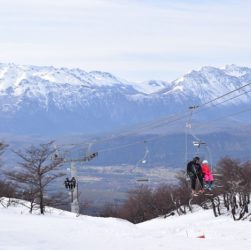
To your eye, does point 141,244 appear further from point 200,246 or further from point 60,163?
point 60,163

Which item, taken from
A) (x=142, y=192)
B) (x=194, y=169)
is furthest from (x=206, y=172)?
(x=142, y=192)

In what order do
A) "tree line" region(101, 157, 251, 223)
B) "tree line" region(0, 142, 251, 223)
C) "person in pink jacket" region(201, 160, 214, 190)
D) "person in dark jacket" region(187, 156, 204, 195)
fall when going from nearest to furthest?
1. "person in dark jacket" region(187, 156, 204, 195)
2. "person in pink jacket" region(201, 160, 214, 190)
3. "tree line" region(0, 142, 251, 223)
4. "tree line" region(101, 157, 251, 223)

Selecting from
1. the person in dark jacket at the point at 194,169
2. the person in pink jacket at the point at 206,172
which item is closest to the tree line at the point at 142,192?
Result: the person in pink jacket at the point at 206,172

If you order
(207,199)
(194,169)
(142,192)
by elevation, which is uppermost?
(194,169)

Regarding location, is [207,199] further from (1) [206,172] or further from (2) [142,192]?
(1) [206,172]

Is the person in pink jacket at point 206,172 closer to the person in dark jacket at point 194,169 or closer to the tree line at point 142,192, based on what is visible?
the person in dark jacket at point 194,169

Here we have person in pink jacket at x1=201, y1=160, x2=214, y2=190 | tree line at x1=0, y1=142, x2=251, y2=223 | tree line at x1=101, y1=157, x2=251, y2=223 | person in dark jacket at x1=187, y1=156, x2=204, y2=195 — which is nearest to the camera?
person in dark jacket at x1=187, y1=156, x2=204, y2=195

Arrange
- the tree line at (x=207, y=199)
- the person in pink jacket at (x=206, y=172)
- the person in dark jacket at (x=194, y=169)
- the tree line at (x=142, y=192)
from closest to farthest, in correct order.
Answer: the person in dark jacket at (x=194, y=169), the person in pink jacket at (x=206, y=172), the tree line at (x=142, y=192), the tree line at (x=207, y=199)

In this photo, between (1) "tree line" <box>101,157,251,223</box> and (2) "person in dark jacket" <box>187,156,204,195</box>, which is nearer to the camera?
(2) "person in dark jacket" <box>187,156,204,195</box>

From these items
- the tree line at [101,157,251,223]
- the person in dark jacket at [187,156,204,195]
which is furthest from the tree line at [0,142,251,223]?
the person in dark jacket at [187,156,204,195]

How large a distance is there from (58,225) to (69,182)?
20.4 metres

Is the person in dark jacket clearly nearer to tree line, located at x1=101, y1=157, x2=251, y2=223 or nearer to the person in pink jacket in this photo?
the person in pink jacket

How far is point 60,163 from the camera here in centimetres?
5728

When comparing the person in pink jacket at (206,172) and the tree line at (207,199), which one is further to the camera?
the tree line at (207,199)
